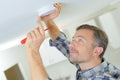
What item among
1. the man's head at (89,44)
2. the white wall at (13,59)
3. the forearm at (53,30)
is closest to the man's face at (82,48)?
the man's head at (89,44)

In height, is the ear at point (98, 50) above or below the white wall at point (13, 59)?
below

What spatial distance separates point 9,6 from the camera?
2.04 feet

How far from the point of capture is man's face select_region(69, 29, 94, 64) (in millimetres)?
1000

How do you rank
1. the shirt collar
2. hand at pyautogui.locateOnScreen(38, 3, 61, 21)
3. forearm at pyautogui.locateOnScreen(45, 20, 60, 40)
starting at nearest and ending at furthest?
hand at pyautogui.locateOnScreen(38, 3, 61, 21), the shirt collar, forearm at pyautogui.locateOnScreen(45, 20, 60, 40)

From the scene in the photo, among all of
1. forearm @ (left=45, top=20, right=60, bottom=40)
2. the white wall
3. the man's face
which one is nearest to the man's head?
the man's face

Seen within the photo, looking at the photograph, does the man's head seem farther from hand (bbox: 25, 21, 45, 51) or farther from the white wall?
the white wall

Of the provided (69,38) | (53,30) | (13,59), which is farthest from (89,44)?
(13,59)

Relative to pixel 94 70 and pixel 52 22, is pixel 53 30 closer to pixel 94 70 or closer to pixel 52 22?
pixel 52 22

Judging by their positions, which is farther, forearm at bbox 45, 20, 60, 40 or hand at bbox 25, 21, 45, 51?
forearm at bbox 45, 20, 60, 40

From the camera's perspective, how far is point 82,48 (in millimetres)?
1022

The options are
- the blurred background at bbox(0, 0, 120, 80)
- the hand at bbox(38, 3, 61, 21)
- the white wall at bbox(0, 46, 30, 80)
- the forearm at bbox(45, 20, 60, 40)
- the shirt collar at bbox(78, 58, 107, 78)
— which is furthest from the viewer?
the white wall at bbox(0, 46, 30, 80)

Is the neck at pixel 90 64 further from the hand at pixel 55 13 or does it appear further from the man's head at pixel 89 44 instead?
the hand at pixel 55 13

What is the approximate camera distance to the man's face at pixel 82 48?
1000 millimetres

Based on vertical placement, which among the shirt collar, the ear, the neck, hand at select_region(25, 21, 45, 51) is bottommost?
the shirt collar
